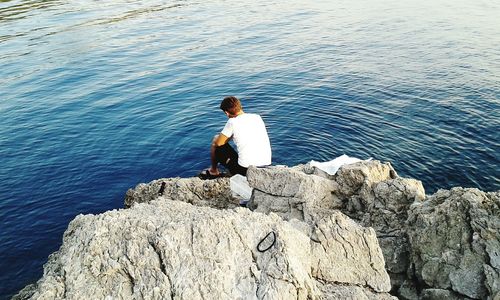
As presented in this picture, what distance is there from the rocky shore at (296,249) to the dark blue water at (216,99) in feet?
20.0

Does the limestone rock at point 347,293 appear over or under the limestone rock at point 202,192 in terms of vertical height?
over

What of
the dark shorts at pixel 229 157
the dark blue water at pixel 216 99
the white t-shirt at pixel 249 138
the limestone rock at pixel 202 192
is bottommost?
the dark blue water at pixel 216 99

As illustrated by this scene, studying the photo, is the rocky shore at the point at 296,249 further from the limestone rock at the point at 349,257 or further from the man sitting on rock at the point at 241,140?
the man sitting on rock at the point at 241,140

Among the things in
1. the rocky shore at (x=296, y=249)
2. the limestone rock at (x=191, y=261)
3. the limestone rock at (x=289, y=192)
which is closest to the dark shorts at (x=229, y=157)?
the limestone rock at (x=289, y=192)

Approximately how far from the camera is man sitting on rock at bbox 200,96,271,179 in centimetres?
1330

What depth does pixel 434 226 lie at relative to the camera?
9.98 meters

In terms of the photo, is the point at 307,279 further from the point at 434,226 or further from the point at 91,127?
the point at 91,127

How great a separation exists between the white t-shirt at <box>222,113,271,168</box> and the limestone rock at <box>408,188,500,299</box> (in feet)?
17.0

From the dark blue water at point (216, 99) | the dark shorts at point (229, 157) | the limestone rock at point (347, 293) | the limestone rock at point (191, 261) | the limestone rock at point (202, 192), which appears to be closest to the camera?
the limestone rock at point (191, 261)

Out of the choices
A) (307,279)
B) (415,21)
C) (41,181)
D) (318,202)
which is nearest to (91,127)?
(41,181)

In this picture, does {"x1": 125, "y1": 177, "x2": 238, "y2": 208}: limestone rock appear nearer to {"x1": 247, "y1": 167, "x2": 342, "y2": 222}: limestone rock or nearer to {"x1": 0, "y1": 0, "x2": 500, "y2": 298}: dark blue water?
{"x1": 247, "y1": 167, "x2": 342, "y2": 222}: limestone rock

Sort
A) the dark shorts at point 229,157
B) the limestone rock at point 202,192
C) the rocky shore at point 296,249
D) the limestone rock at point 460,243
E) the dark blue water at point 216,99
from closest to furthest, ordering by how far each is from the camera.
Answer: the rocky shore at point 296,249, the limestone rock at point 460,243, the limestone rock at point 202,192, the dark shorts at point 229,157, the dark blue water at point 216,99

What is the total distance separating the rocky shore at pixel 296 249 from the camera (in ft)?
24.6

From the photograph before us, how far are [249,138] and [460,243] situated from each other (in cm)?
658
